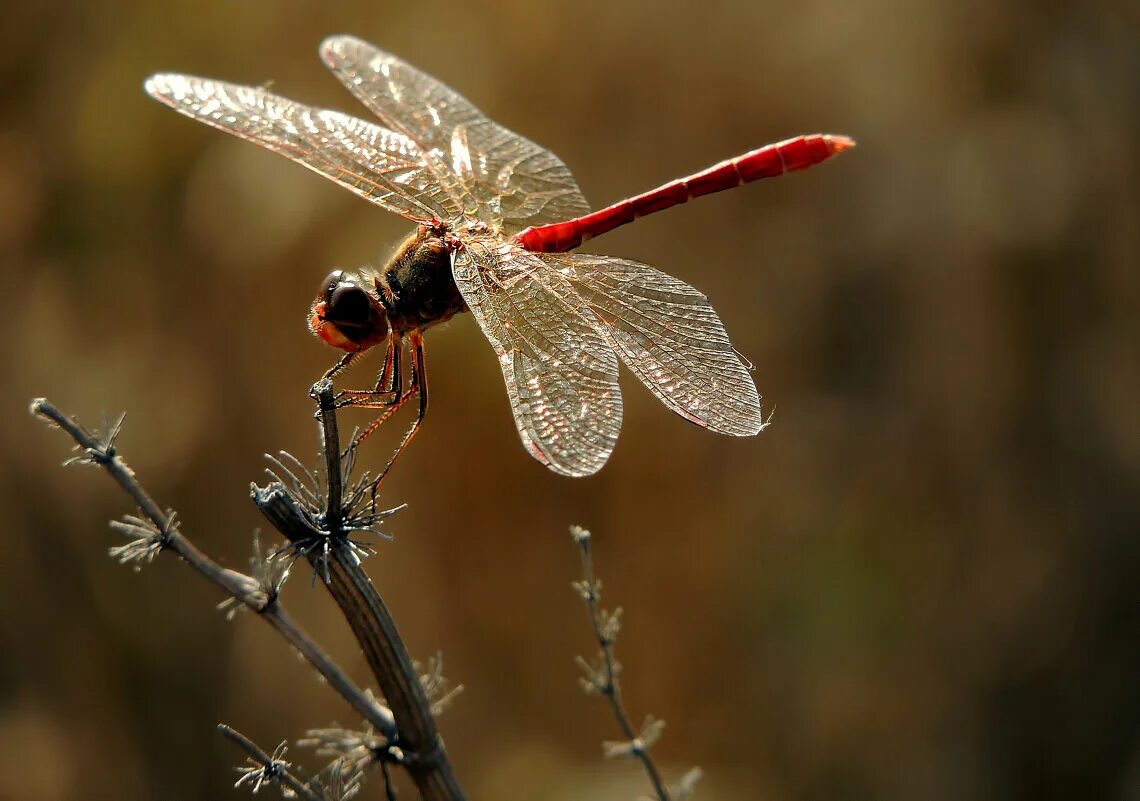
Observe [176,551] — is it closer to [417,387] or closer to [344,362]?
[344,362]

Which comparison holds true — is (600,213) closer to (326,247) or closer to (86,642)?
(326,247)

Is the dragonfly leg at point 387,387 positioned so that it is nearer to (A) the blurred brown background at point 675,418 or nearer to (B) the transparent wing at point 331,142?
(B) the transparent wing at point 331,142

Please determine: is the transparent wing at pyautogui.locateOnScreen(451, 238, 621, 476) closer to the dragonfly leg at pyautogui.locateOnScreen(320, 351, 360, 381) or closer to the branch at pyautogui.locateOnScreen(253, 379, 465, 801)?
the dragonfly leg at pyautogui.locateOnScreen(320, 351, 360, 381)

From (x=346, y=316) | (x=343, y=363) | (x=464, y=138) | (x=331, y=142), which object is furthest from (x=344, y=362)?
(x=464, y=138)

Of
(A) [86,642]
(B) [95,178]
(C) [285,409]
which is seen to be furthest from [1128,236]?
(A) [86,642]

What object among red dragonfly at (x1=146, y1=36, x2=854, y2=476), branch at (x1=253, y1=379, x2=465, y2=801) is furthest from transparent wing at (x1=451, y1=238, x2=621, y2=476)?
branch at (x1=253, y1=379, x2=465, y2=801)
